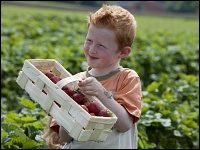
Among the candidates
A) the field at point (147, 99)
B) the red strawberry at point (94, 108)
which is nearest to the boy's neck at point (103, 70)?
the red strawberry at point (94, 108)

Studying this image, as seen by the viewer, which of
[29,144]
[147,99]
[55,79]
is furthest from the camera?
[147,99]

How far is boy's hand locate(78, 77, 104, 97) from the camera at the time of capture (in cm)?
287

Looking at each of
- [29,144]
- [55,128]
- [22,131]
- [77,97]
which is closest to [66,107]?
[77,97]

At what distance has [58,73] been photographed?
325cm

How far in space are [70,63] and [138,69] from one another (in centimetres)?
161

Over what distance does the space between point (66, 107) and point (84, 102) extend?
149 mm

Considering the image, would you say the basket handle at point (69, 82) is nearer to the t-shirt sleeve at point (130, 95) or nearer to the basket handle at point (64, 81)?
the basket handle at point (64, 81)

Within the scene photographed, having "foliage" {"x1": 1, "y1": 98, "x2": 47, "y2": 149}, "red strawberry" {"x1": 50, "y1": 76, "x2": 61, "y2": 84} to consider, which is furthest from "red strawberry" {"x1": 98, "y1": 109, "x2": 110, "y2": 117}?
"foliage" {"x1": 1, "y1": 98, "x2": 47, "y2": 149}

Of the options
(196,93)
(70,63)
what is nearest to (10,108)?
(70,63)

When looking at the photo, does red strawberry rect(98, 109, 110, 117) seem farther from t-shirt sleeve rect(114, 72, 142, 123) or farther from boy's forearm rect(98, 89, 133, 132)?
t-shirt sleeve rect(114, 72, 142, 123)

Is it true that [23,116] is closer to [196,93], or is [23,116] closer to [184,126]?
[184,126]

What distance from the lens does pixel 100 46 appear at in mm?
3062

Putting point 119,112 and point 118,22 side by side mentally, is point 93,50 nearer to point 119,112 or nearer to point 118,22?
point 118,22

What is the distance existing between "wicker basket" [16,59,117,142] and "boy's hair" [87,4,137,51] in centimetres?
34
